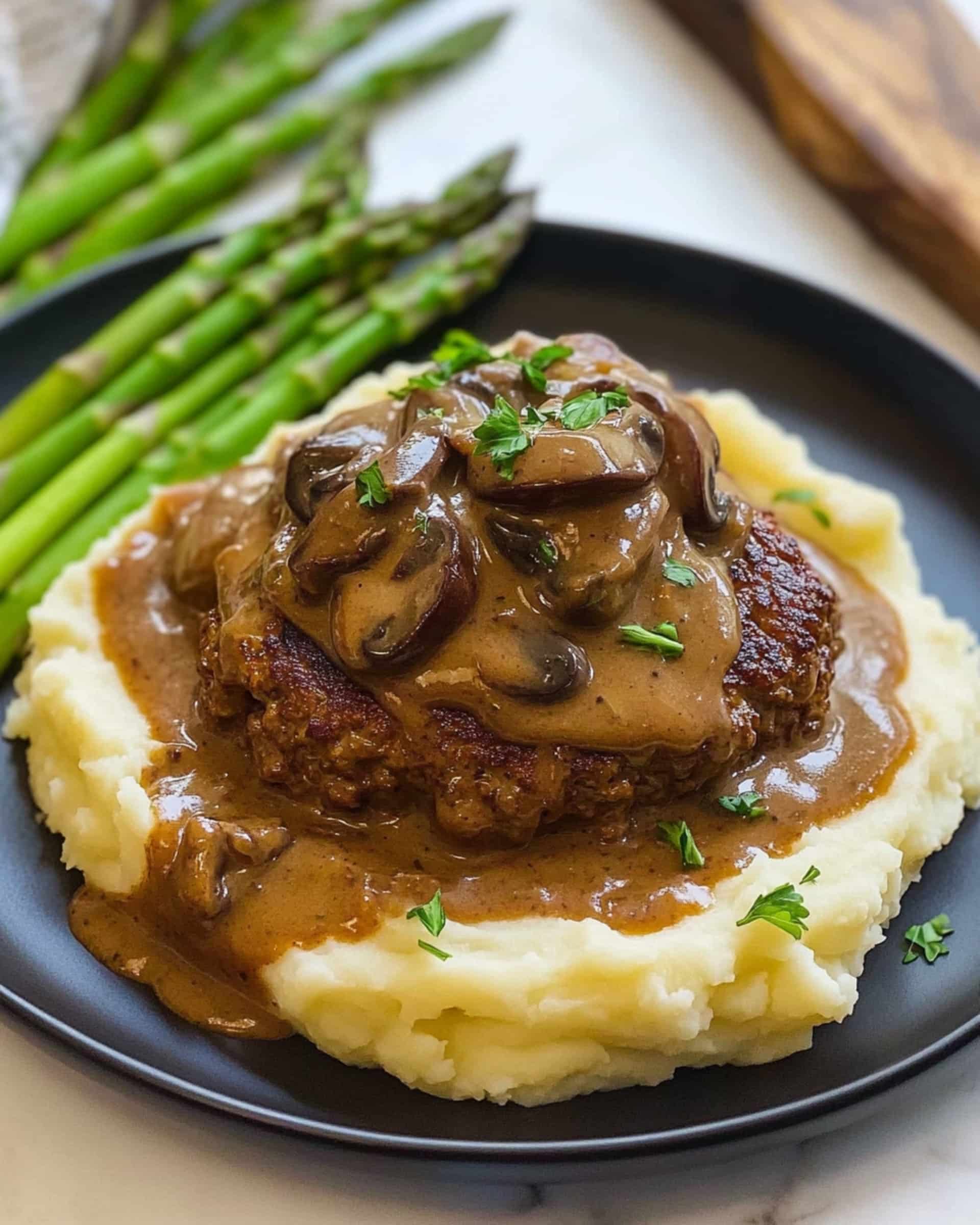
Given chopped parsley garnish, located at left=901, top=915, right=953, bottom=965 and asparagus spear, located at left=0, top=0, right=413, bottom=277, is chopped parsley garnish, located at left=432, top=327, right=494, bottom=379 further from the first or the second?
asparagus spear, located at left=0, top=0, right=413, bottom=277

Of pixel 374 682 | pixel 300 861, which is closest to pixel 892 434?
pixel 374 682

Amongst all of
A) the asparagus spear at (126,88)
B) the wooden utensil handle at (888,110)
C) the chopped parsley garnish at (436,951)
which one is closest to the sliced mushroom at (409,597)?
the chopped parsley garnish at (436,951)

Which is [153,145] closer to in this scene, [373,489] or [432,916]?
[373,489]

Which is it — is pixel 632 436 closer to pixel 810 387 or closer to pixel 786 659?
pixel 786 659

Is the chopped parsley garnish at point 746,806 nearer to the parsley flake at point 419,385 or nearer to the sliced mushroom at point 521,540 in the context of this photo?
the sliced mushroom at point 521,540

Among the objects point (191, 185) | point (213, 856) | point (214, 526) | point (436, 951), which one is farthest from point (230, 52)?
point (436, 951)

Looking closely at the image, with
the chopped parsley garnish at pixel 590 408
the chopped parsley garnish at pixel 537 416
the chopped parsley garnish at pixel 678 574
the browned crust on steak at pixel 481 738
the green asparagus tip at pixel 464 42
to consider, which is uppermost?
the green asparagus tip at pixel 464 42
